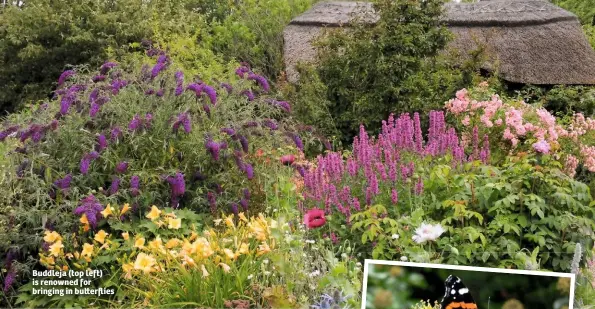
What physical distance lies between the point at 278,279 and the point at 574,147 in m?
4.38

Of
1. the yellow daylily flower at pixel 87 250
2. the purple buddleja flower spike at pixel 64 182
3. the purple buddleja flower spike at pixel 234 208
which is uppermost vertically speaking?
the purple buddleja flower spike at pixel 64 182

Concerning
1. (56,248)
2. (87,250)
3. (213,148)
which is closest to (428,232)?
(213,148)

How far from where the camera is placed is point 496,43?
10781mm

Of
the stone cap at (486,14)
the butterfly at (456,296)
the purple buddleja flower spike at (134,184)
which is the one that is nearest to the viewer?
the butterfly at (456,296)

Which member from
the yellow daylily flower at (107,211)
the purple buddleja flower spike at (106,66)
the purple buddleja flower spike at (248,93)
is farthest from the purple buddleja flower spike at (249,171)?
the purple buddleja flower spike at (106,66)

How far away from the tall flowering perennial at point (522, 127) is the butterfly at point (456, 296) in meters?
4.23

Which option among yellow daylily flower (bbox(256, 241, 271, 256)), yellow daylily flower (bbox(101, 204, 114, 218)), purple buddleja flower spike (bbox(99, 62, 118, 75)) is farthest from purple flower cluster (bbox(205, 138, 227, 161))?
purple buddleja flower spike (bbox(99, 62, 118, 75))

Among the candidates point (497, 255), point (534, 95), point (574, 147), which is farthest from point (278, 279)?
point (534, 95)

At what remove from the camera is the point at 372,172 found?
4734mm

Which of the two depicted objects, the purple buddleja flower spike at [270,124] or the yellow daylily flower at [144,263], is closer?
the yellow daylily flower at [144,263]

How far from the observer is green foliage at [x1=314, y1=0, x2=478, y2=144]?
26.7ft

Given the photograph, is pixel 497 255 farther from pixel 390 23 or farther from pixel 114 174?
pixel 390 23

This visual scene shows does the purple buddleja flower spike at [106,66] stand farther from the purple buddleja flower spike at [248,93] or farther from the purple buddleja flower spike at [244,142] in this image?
the purple buddleja flower spike at [244,142]

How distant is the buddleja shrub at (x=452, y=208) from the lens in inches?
162
